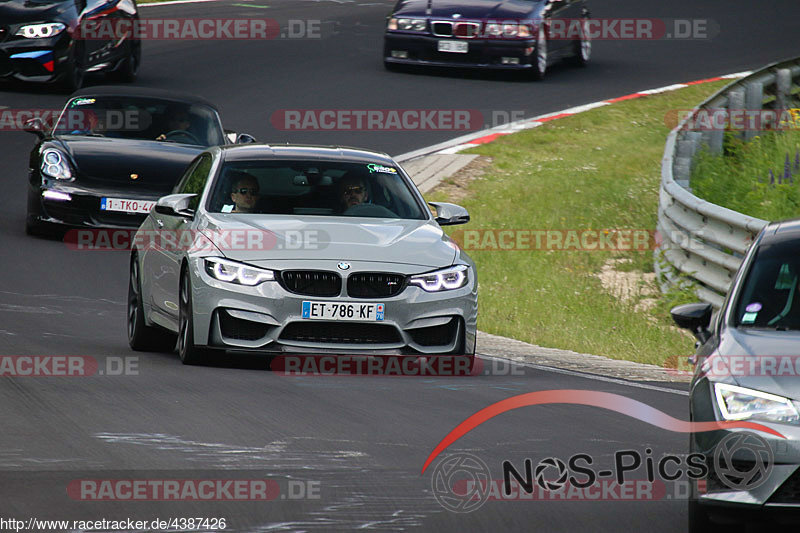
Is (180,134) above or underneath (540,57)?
above

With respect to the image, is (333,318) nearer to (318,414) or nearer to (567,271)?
(318,414)

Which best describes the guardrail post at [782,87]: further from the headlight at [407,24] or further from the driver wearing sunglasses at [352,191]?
the driver wearing sunglasses at [352,191]

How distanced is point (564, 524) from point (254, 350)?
390 centimetres

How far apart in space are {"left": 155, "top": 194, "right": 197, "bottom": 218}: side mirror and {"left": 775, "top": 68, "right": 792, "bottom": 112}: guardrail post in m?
11.7

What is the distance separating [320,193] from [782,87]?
446 inches

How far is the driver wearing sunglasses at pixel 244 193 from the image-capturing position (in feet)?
34.5

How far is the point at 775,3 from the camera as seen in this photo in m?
37.2

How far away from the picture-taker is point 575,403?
29.5ft

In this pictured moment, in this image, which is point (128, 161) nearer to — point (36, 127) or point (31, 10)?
point (36, 127)

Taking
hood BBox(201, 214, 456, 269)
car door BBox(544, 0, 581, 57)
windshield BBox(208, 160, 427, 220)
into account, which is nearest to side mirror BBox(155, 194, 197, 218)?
windshield BBox(208, 160, 427, 220)

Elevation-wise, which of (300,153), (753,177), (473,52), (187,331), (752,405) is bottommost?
(473,52)

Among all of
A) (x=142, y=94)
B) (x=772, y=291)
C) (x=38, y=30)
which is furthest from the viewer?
(x=38, y=30)

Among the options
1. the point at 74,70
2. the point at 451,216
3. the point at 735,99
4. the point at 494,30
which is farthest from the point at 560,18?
the point at 451,216

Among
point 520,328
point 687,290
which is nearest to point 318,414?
point 520,328
